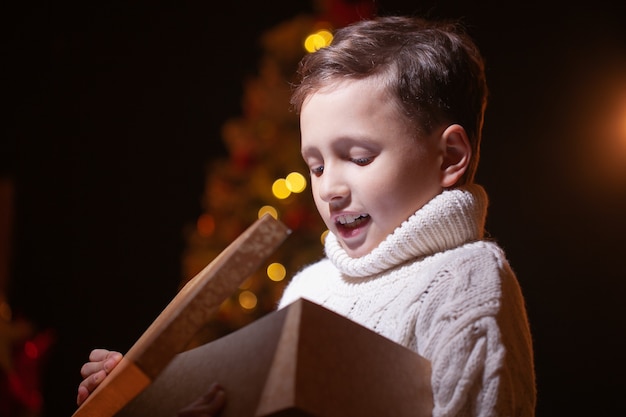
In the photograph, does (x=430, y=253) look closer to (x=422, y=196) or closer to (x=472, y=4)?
(x=422, y=196)

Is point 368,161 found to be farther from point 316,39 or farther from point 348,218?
point 316,39

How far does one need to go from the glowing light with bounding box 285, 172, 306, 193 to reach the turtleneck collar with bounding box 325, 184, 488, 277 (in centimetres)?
159

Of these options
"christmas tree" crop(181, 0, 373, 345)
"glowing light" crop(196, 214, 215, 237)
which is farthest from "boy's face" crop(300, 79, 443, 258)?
"glowing light" crop(196, 214, 215, 237)

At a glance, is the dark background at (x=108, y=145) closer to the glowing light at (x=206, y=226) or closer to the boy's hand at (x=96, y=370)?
the glowing light at (x=206, y=226)

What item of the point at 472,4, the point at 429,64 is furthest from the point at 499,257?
the point at 472,4

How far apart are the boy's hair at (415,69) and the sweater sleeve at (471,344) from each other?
0.81 feet

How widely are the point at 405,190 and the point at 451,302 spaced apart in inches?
7.9

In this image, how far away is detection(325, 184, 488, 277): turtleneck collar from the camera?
0.98 meters

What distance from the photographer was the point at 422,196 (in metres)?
1.01

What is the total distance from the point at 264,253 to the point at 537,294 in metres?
1.49

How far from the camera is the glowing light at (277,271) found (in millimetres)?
2590

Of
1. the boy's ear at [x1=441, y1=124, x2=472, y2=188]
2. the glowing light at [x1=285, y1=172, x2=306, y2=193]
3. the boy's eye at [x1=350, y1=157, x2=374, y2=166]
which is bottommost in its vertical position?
the glowing light at [x1=285, y1=172, x2=306, y2=193]

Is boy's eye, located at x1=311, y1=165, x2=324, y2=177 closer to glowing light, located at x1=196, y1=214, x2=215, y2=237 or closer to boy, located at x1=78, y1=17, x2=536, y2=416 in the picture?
boy, located at x1=78, y1=17, x2=536, y2=416

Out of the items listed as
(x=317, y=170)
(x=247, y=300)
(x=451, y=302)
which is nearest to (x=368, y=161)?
(x=317, y=170)
